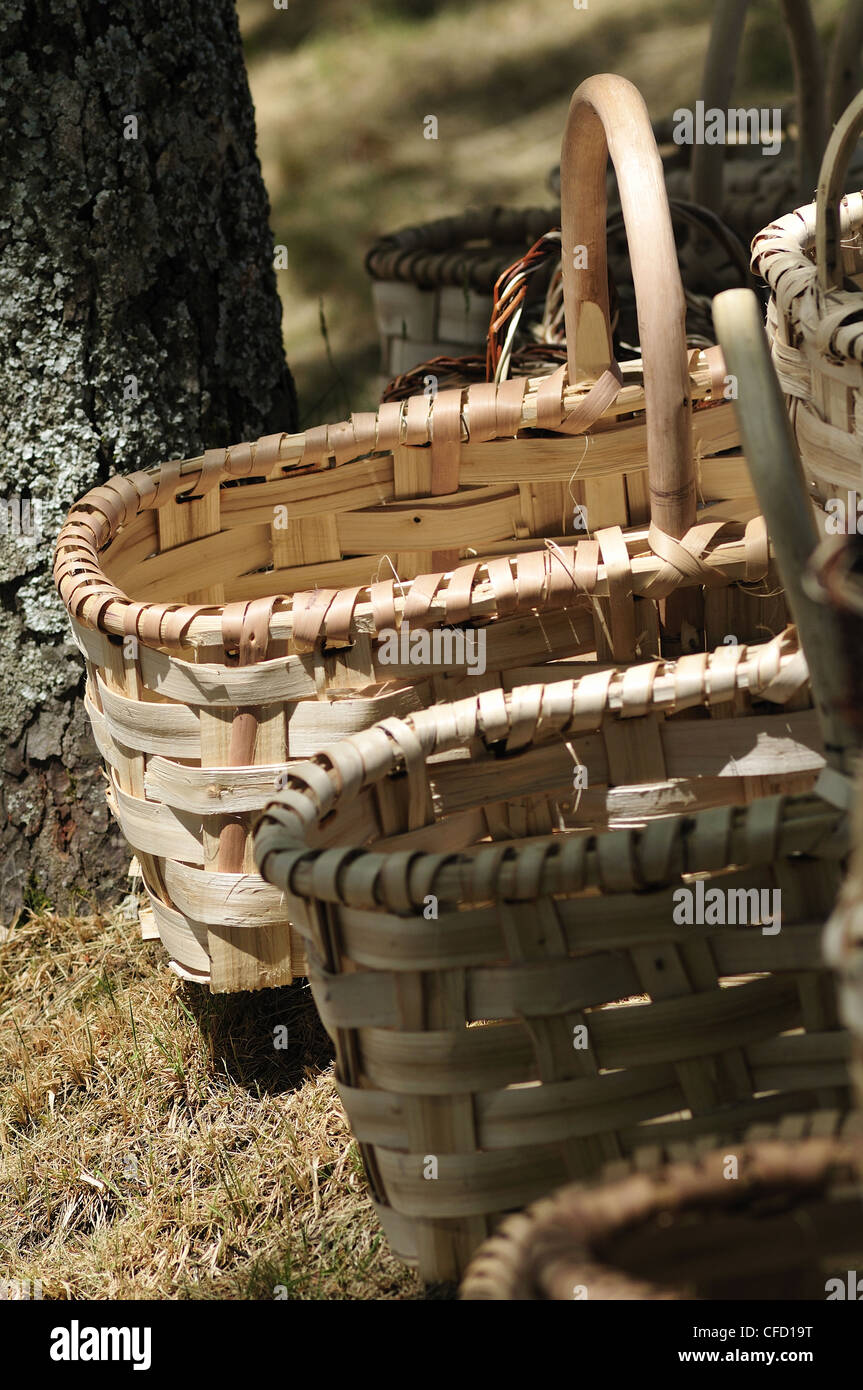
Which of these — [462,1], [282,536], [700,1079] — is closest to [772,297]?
[282,536]

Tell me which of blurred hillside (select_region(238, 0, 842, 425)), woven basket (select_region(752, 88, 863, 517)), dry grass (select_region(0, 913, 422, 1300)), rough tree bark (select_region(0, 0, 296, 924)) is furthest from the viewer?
blurred hillside (select_region(238, 0, 842, 425))

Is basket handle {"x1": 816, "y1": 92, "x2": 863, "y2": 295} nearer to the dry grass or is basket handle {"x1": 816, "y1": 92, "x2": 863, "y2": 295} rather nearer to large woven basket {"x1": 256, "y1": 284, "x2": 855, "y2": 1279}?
large woven basket {"x1": 256, "y1": 284, "x2": 855, "y2": 1279}

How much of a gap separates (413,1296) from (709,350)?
3.08 ft

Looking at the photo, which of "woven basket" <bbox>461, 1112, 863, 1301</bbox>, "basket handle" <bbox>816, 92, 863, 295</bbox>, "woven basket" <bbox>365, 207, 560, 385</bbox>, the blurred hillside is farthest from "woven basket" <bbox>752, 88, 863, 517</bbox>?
the blurred hillside

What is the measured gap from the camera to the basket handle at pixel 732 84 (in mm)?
1819

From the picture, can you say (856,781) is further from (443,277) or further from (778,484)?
(443,277)

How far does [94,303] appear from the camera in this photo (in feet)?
4.79

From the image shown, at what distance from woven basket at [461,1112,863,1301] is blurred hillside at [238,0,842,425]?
143 inches

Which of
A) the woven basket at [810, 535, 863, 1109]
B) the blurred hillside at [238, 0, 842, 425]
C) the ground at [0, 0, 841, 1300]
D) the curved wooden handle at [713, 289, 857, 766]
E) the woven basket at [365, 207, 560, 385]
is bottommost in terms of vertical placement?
the ground at [0, 0, 841, 1300]

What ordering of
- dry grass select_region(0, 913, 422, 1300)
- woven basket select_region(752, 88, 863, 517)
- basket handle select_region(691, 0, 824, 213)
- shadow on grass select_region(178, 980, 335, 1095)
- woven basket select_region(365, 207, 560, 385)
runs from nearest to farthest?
woven basket select_region(752, 88, 863, 517)
dry grass select_region(0, 913, 422, 1300)
shadow on grass select_region(178, 980, 335, 1095)
basket handle select_region(691, 0, 824, 213)
woven basket select_region(365, 207, 560, 385)

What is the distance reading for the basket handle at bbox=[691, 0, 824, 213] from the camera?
182 centimetres

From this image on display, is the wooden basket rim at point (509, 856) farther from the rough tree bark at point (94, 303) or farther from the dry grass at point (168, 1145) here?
the rough tree bark at point (94, 303)
